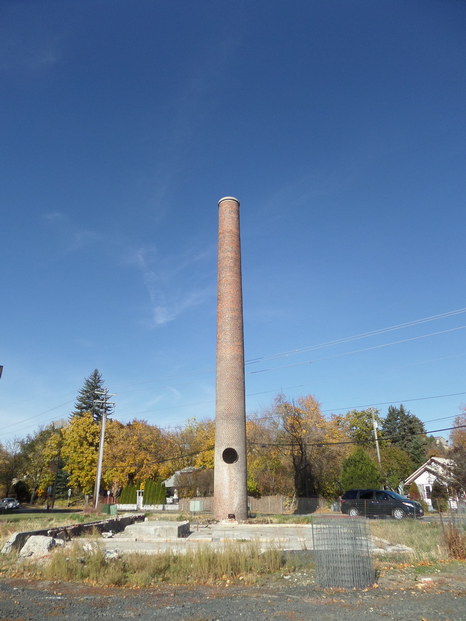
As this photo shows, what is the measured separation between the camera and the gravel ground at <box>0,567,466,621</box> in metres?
6.25

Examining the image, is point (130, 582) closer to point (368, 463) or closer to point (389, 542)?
point (389, 542)

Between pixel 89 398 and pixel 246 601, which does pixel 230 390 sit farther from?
pixel 89 398

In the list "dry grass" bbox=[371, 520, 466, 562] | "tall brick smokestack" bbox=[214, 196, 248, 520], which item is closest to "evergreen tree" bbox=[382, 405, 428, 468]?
"tall brick smokestack" bbox=[214, 196, 248, 520]

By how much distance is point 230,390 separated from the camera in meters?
23.2

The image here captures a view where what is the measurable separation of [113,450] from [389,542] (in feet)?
121

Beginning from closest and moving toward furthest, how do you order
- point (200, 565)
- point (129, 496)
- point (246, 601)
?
point (246, 601)
point (200, 565)
point (129, 496)

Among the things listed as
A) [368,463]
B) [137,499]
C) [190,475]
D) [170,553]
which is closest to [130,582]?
[170,553]

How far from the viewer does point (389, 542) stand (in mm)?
13062

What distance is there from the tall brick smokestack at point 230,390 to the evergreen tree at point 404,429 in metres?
44.2

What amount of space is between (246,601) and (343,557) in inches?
82.2

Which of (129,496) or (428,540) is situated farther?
(129,496)

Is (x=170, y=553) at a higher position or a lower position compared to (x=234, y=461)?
lower

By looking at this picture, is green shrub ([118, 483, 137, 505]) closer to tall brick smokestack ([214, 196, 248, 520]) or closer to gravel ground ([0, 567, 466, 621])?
tall brick smokestack ([214, 196, 248, 520])

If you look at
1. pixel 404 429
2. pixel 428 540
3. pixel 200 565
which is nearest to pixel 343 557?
pixel 200 565
